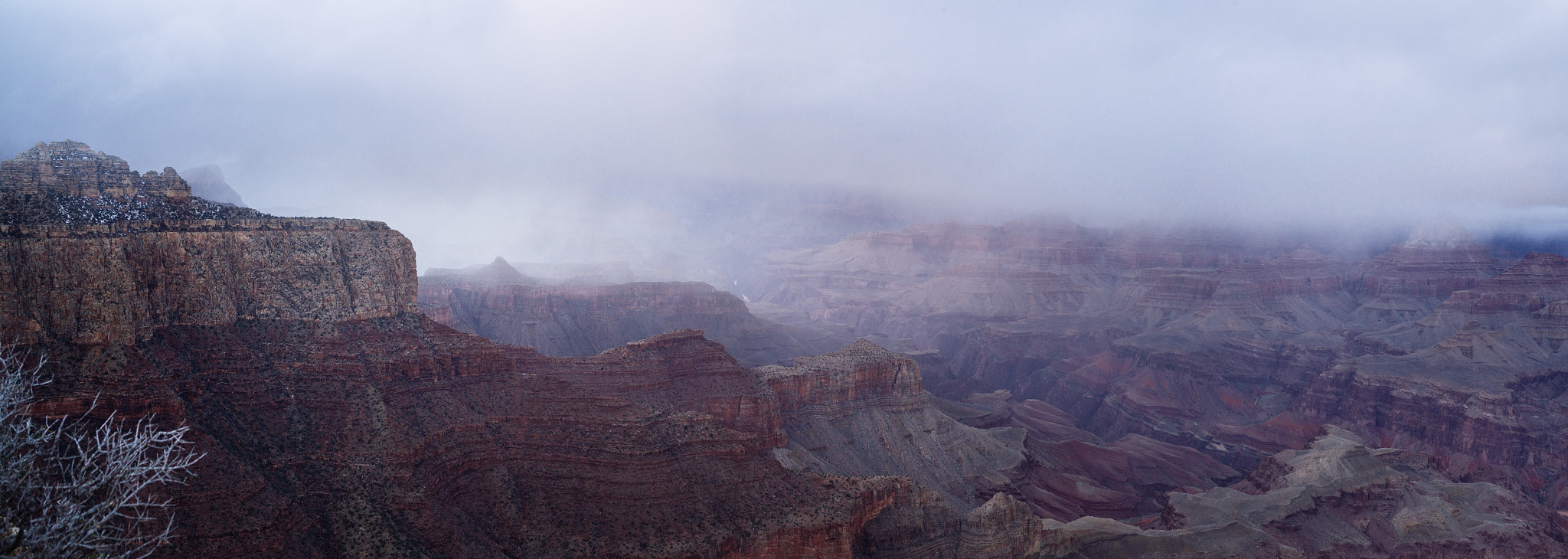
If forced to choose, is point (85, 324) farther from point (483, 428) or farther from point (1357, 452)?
point (1357, 452)

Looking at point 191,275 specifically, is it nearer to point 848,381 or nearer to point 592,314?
point 848,381

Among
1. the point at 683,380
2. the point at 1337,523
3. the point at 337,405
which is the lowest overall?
the point at 1337,523

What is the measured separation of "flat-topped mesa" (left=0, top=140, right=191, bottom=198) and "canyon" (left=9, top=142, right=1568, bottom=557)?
0.76 feet

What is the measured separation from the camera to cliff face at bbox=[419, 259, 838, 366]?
4387 inches

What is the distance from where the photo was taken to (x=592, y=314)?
398 ft

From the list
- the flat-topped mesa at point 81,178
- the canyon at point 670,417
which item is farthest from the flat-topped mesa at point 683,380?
the flat-topped mesa at point 81,178

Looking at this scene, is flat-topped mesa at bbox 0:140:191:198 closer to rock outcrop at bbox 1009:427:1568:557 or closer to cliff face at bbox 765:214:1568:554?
rock outcrop at bbox 1009:427:1568:557

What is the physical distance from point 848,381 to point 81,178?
5322 centimetres

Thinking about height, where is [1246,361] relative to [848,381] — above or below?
below

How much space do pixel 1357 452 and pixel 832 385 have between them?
44998 millimetres

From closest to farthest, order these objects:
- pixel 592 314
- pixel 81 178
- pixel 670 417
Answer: pixel 81 178
pixel 670 417
pixel 592 314

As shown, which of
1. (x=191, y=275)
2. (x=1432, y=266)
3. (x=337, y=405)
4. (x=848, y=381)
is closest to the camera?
(x=191, y=275)

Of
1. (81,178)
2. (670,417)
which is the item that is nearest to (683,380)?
(670,417)

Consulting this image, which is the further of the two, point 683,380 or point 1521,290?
point 1521,290
